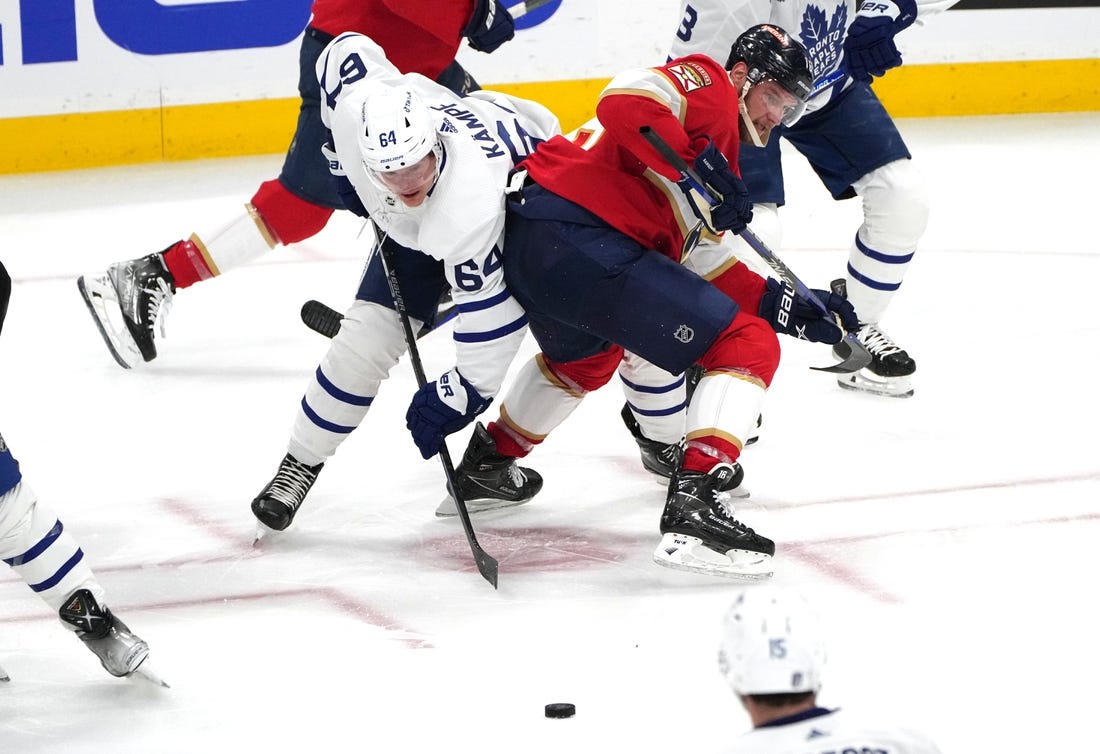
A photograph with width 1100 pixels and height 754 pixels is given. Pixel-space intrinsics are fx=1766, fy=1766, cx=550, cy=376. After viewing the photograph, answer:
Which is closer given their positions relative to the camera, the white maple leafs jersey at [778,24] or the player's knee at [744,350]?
the player's knee at [744,350]

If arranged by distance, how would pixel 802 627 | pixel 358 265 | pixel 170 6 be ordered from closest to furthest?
1. pixel 802 627
2. pixel 358 265
3. pixel 170 6

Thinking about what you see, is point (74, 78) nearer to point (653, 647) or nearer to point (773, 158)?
point (773, 158)

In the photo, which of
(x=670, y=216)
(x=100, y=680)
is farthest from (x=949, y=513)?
(x=100, y=680)

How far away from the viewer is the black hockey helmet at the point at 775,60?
10.0 feet

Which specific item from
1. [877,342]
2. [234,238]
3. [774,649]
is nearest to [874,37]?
[877,342]

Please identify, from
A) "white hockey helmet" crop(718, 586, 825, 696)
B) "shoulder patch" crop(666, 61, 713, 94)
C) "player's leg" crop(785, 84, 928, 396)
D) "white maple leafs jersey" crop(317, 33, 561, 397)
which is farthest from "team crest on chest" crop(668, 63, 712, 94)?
"white hockey helmet" crop(718, 586, 825, 696)

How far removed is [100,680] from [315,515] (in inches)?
30.4

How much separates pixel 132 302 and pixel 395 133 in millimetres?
1694

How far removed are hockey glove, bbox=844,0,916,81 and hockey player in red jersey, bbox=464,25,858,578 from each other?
834 mm

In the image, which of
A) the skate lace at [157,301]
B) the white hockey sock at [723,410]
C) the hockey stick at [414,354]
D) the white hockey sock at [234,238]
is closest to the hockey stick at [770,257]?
the white hockey sock at [723,410]

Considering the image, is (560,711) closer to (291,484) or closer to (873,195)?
(291,484)

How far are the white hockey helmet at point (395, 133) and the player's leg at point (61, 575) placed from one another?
766mm

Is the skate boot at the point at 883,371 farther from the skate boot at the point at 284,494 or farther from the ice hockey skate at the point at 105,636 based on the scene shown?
the ice hockey skate at the point at 105,636

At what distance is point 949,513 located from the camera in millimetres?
3264
